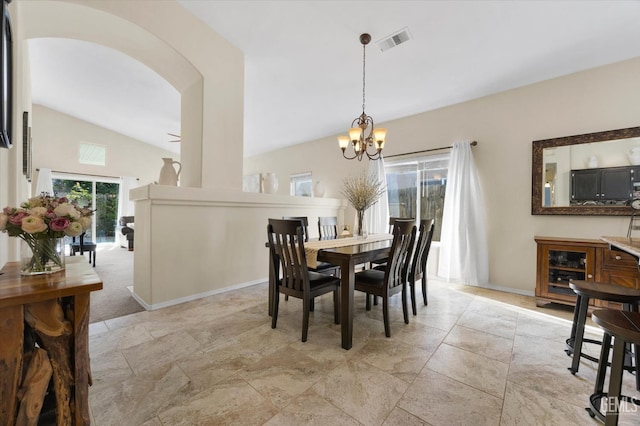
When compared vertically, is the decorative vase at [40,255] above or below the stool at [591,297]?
above

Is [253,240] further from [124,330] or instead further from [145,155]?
[145,155]

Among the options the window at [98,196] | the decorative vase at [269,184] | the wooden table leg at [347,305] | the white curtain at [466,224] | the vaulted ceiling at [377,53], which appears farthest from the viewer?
the window at [98,196]

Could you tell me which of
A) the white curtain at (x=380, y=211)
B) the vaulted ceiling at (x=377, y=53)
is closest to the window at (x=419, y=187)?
the white curtain at (x=380, y=211)

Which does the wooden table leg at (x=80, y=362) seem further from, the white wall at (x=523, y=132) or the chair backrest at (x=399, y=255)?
the white wall at (x=523, y=132)

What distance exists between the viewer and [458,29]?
2586 mm

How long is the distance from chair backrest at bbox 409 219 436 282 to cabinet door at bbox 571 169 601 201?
1.80 m

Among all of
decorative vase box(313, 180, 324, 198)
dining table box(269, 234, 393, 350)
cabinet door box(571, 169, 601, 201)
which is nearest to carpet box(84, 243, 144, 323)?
dining table box(269, 234, 393, 350)

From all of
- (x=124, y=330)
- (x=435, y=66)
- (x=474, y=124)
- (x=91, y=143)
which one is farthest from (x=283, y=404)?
(x=91, y=143)

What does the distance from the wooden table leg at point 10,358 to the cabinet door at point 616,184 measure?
4.72 m

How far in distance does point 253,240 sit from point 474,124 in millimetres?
3558

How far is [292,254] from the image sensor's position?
2117mm

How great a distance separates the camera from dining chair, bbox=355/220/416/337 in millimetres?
2162

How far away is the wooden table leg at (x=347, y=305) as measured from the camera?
1.96 meters

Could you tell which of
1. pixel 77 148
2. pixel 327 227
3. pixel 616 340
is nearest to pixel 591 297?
pixel 616 340
